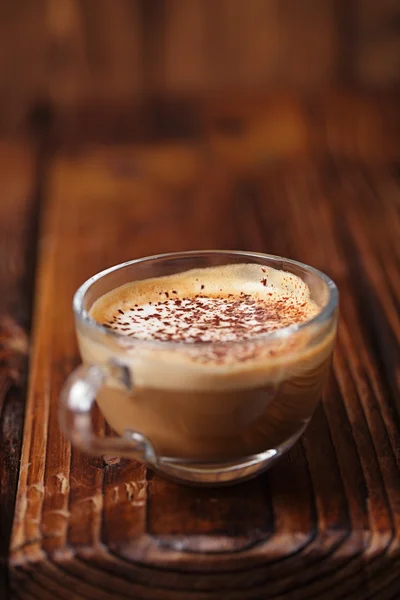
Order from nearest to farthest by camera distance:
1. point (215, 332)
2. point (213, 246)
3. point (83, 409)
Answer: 1. point (83, 409)
2. point (215, 332)
3. point (213, 246)

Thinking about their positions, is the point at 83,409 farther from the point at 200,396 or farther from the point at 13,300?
the point at 13,300

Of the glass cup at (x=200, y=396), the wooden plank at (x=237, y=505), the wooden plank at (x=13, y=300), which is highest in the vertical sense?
the glass cup at (x=200, y=396)

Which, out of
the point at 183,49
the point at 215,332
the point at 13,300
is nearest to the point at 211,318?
the point at 215,332

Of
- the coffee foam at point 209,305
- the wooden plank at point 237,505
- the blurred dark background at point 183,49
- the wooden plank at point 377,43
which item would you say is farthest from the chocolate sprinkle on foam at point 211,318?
the wooden plank at point 377,43

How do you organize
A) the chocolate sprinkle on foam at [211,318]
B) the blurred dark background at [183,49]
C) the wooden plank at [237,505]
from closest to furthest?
the wooden plank at [237,505]
the chocolate sprinkle on foam at [211,318]
the blurred dark background at [183,49]

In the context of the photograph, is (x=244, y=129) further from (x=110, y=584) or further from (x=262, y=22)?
(x=110, y=584)

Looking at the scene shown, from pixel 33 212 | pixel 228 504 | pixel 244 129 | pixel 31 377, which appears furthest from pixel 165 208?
pixel 228 504

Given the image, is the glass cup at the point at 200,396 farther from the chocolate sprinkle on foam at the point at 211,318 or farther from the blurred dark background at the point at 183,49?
the blurred dark background at the point at 183,49
